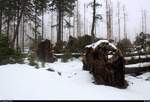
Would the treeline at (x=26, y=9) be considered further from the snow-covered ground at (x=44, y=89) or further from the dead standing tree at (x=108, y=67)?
the dead standing tree at (x=108, y=67)

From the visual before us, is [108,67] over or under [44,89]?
over

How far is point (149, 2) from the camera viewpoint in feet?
280

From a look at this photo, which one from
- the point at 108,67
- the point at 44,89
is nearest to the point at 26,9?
the point at 108,67

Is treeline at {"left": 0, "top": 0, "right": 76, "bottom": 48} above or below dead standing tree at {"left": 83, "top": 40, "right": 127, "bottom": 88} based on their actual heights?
above

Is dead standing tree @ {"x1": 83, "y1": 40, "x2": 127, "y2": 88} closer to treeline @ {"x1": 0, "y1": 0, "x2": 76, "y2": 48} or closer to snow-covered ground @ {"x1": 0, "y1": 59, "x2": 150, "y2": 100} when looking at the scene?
snow-covered ground @ {"x1": 0, "y1": 59, "x2": 150, "y2": 100}

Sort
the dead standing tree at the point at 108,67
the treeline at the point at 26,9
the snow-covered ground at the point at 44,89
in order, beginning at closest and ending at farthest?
the snow-covered ground at the point at 44,89, the dead standing tree at the point at 108,67, the treeline at the point at 26,9

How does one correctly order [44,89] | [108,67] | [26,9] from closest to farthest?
[44,89]
[108,67]
[26,9]

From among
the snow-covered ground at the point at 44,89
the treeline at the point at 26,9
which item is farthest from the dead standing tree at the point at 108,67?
the treeline at the point at 26,9

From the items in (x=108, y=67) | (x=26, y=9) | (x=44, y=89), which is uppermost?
(x=26, y=9)

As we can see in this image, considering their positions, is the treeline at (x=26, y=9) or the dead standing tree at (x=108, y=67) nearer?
the dead standing tree at (x=108, y=67)

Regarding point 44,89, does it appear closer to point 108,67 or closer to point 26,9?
point 108,67

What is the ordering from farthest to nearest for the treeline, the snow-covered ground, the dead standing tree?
the treeline < the dead standing tree < the snow-covered ground

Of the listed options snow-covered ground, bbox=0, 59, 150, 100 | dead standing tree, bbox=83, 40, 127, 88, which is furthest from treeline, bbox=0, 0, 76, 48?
dead standing tree, bbox=83, 40, 127, 88

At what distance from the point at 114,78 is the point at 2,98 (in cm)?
546
